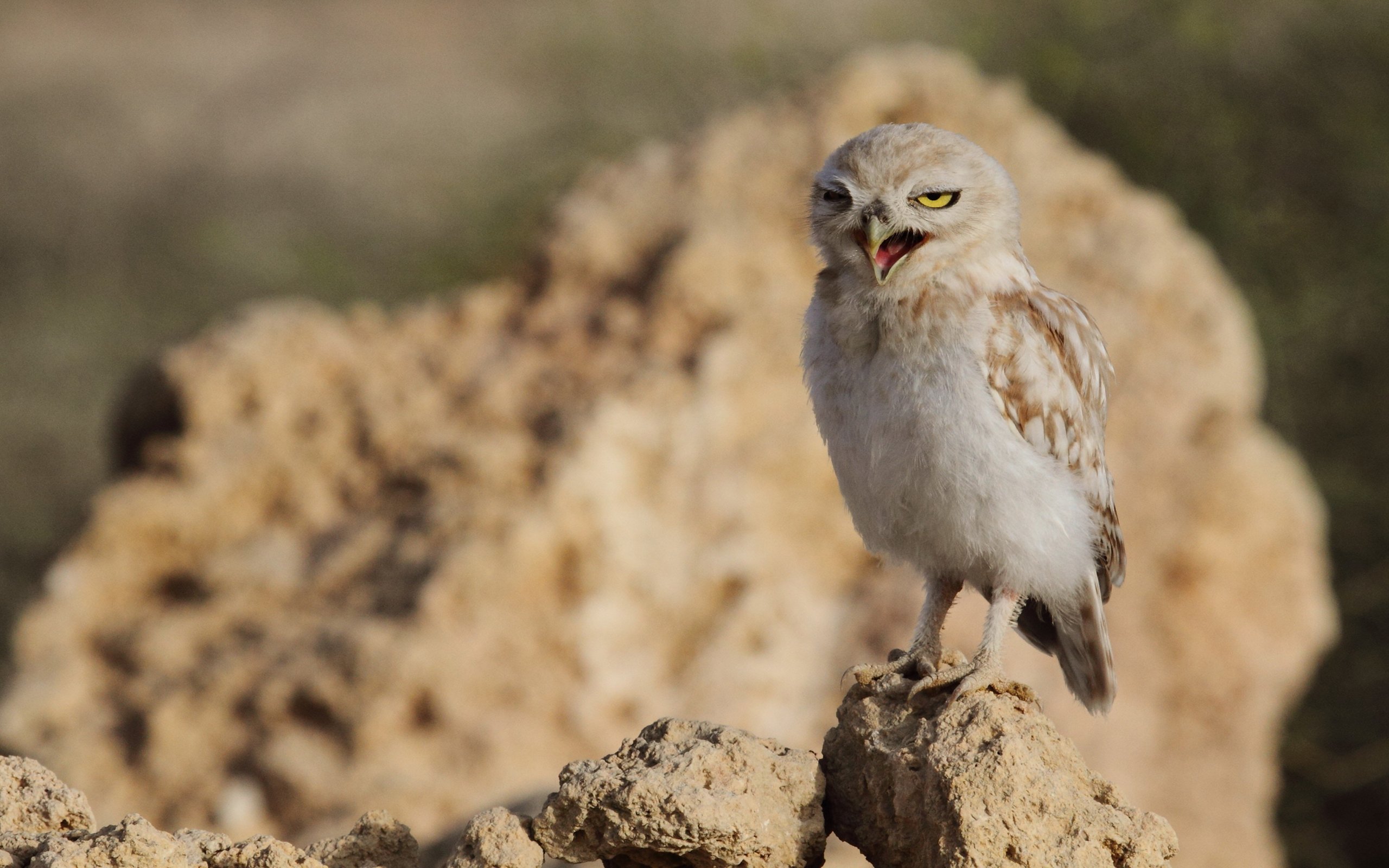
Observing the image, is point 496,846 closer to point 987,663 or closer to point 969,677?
point 969,677

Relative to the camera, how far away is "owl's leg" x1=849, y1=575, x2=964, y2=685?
13.6ft

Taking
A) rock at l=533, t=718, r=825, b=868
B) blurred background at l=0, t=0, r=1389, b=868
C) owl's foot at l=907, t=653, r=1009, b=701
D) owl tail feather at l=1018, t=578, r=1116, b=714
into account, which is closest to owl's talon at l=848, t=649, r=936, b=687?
owl's foot at l=907, t=653, r=1009, b=701

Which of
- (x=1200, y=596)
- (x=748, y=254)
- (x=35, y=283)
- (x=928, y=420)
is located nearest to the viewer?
(x=928, y=420)

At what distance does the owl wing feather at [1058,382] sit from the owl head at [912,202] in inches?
9.9

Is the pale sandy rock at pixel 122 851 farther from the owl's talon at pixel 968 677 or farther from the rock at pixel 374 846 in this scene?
the owl's talon at pixel 968 677

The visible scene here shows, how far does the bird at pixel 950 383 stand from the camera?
396 centimetres

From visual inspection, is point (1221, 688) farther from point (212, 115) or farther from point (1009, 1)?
point (212, 115)

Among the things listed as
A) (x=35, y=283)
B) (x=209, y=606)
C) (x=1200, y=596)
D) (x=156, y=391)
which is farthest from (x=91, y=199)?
(x=1200, y=596)

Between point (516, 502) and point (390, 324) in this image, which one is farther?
point (390, 324)

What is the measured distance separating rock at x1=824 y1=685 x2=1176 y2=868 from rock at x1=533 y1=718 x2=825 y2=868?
0.16m

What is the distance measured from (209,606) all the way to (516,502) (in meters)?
1.75

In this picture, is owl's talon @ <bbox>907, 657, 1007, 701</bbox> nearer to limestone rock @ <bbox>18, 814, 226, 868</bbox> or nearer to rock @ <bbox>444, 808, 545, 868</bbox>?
rock @ <bbox>444, 808, 545, 868</bbox>

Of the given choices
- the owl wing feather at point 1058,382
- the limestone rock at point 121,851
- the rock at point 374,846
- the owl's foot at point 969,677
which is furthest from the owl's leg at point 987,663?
the limestone rock at point 121,851

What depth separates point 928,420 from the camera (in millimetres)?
4066
